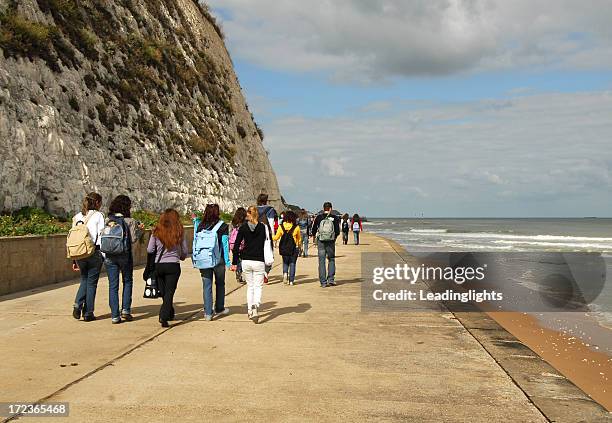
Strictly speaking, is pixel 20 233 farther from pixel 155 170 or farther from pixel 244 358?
pixel 155 170

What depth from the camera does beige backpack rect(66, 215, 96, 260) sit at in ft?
25.9

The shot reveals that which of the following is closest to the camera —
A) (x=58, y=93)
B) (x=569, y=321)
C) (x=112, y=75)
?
(x=569, y=321)

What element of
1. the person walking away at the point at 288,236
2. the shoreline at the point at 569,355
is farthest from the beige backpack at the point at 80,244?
the shoreline at the point at 569,355

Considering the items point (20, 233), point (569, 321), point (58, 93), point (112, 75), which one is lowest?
point (569, 321)

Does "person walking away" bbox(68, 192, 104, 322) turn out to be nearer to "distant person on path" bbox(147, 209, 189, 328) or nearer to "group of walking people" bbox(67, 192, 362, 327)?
"group of walking people" bbox(67, 192, 362, 327)

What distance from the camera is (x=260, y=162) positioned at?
1772 inches

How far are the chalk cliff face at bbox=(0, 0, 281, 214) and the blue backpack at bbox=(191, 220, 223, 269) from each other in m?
8.61

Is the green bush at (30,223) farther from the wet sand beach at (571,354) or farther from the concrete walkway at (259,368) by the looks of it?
the wet sand beach at (571,354)

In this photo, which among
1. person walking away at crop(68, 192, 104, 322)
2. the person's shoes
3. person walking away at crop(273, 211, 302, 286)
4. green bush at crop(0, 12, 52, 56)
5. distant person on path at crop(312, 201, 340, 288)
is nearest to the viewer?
person walking away at crop(68, 192, 104, 322)

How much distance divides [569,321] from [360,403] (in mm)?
6902

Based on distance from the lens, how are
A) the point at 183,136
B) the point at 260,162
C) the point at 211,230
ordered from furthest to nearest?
the point at 260,162, the point at 183,136, the point at 211,230

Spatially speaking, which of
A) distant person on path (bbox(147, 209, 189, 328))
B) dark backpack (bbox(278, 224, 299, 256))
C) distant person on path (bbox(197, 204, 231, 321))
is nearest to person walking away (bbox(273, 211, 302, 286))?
dark backpack (bbox(278, 224, 299, 256))

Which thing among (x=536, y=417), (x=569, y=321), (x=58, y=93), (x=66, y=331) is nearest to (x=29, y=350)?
(x=66, y=331)

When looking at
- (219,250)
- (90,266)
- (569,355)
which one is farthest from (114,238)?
(569,355)
